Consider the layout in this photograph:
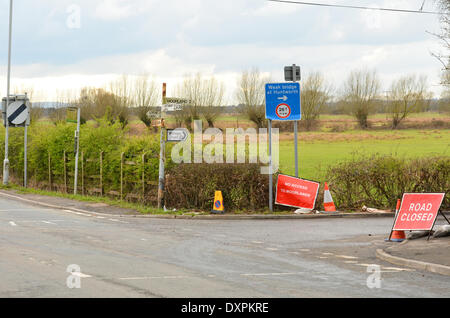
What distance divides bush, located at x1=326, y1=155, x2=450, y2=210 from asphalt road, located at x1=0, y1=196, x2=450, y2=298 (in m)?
2.15

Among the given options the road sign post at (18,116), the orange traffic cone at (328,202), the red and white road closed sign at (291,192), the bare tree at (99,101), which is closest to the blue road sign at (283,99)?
the red and white road closed sign at (291,192)

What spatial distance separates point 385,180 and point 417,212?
6946 mm

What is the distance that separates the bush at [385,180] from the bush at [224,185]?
2585mm

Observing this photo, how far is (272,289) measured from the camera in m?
9.13

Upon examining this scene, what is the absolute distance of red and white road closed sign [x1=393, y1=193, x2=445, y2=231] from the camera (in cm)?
1465

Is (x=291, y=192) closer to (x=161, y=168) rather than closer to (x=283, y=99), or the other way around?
(x=283, y=99)

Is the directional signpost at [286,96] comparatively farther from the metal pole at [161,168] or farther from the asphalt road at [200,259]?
the asphalt road at [200,259]

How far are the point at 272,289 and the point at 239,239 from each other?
20.5 feet

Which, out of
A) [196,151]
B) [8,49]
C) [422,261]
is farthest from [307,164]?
[422,261]

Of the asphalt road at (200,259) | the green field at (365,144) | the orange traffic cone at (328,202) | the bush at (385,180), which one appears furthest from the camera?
the green field at (365,144)

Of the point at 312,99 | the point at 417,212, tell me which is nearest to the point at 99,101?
the point at 312,99

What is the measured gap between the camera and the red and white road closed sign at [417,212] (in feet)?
48.1

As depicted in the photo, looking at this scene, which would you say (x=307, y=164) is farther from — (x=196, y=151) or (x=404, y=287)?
(x=404, y=287)

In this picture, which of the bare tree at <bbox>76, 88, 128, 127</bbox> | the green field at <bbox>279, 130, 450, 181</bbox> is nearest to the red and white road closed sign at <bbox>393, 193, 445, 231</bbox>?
the green field at <bbox>279, 130, 450, 181</bbox>
